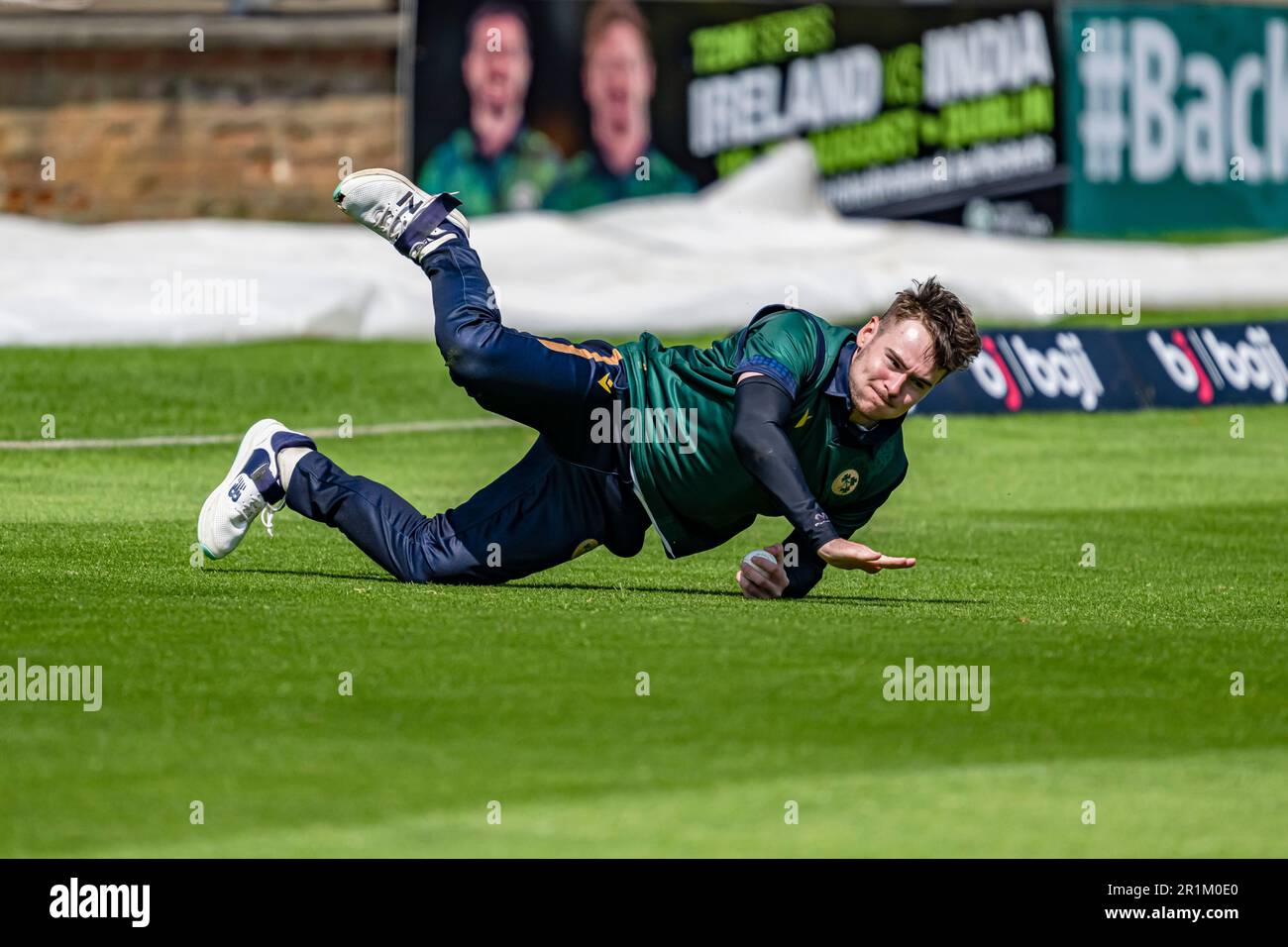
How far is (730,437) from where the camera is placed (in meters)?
8.64

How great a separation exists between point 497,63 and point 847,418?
719 inches

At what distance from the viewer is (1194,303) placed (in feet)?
81.5

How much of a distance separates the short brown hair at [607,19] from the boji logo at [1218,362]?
32.6 feet

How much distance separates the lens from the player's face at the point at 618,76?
88.7 feet

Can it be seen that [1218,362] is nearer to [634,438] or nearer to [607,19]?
[607,19]

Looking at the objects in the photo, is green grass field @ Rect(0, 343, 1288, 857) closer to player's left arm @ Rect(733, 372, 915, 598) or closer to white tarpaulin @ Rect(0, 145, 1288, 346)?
player's left arm @ Rect(733, 372, 915, 598)

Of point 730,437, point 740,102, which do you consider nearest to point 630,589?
point 730,437

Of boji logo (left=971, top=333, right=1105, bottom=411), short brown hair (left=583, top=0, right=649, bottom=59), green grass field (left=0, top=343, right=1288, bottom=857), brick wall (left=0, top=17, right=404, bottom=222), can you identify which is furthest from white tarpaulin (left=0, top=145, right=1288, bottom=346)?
green grass field (left=0, top=343, right=1288, bottom=857)

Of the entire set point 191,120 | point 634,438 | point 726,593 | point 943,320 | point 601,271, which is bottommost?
point 726,593

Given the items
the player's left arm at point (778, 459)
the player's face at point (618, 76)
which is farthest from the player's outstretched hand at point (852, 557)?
the player's face at point (618, 76)

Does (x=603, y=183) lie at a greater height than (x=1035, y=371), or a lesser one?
greater
